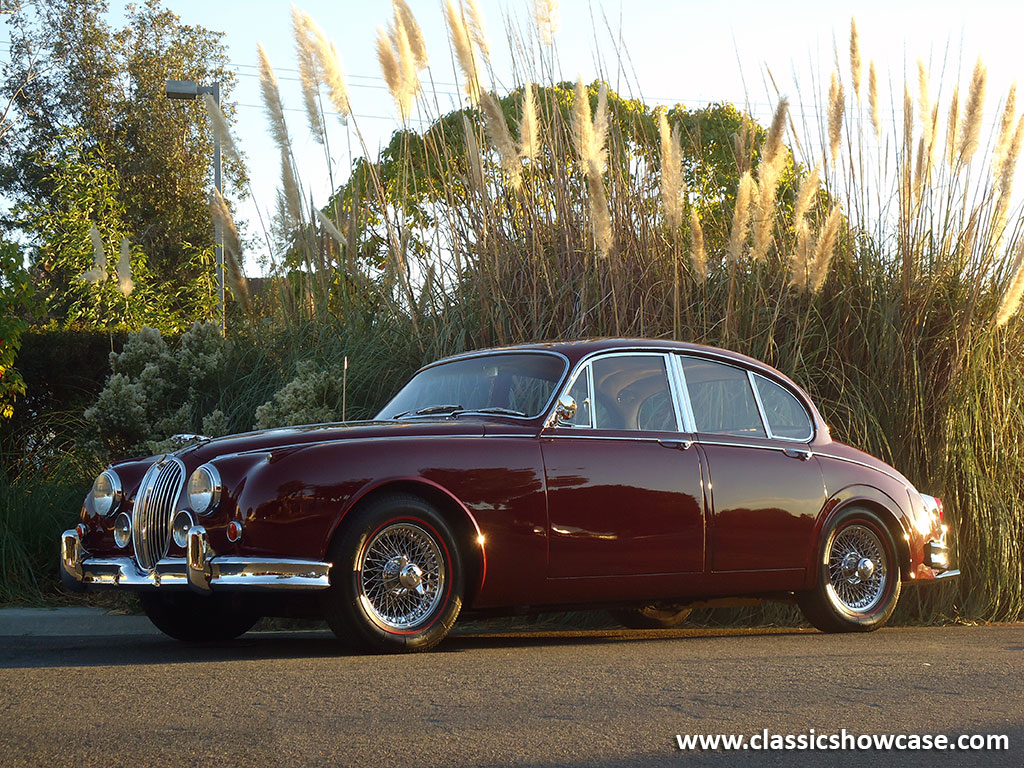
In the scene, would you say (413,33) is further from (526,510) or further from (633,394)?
(526,510)

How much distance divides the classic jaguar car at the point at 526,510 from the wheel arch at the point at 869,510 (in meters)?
0.01

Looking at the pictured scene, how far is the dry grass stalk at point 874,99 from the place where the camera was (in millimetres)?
10102

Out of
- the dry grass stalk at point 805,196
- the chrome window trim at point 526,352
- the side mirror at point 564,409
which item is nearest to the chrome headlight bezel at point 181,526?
the chrome window trim at point 526,352

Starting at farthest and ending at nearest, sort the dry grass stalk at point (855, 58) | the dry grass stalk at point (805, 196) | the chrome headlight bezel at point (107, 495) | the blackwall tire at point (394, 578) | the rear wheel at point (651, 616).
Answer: the dry grass stalk at point (855, 58)
the dry grass stalk at point (805, 196)
the rear wheel at point (651, 616)
the chrome headlight bezel at point (107, 495)
the blackwall tire at point (394, 578)

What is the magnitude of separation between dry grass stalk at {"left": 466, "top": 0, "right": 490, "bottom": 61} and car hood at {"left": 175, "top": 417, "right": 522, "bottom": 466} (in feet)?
15.6

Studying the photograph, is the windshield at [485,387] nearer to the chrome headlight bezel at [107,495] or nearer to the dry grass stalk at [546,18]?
the chrome headlight bezel at [107,495]

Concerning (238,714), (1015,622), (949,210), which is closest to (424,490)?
(238,714)

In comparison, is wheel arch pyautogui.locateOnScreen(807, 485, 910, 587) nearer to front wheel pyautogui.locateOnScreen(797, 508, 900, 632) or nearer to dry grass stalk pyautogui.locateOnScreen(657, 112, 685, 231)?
front wheel pyautogui.locateOnScreen(797, 508, 900, 632)

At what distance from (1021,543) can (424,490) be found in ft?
15.0

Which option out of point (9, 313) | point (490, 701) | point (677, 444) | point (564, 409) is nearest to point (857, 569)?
point (677, 444)

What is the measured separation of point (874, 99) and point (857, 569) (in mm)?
4148

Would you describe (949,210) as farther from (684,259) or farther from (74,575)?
(74,575)

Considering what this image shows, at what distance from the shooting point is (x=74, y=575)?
6.64 metres

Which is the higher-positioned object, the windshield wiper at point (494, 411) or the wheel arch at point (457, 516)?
the windshield wiper at point (494, 411)
